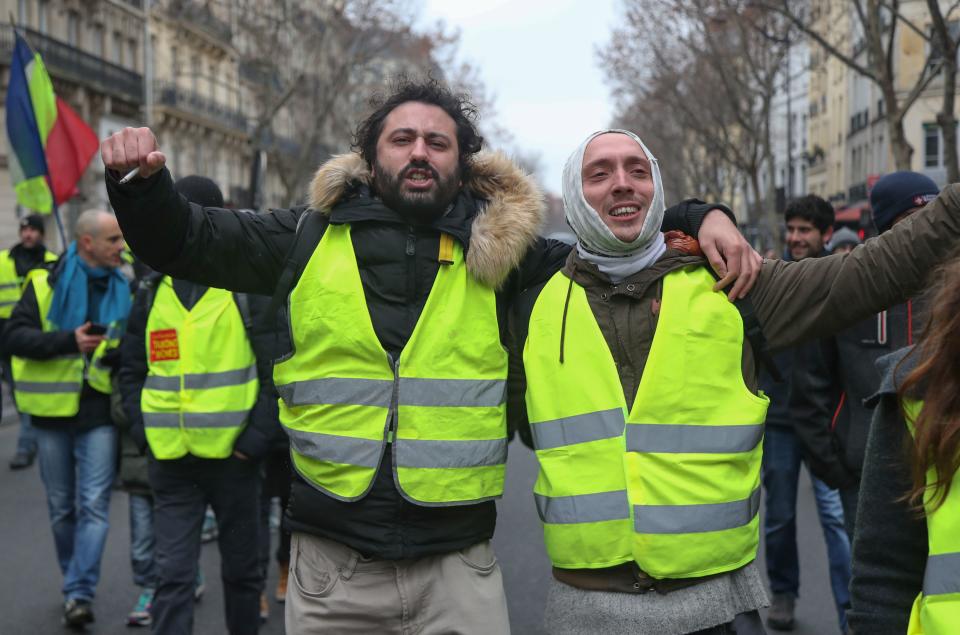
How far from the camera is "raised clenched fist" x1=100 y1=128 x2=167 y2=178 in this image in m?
2.76

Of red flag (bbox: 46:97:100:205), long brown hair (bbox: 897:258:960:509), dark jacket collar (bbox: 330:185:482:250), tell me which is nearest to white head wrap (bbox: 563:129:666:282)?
dark jacket collar (bbox: 330:185:482:250)

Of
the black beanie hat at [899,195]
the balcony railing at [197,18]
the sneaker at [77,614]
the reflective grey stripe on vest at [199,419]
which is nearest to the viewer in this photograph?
the black beanie hat at [899,195]

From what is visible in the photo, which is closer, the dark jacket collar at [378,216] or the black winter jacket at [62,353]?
the dark jacket collar at [378,216]

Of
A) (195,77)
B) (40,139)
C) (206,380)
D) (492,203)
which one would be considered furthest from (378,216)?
(195,77)

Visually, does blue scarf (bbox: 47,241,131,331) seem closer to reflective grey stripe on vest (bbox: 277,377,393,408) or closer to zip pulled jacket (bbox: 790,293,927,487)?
reflective grey stripe on vest (bbox: 277,377,393,408)

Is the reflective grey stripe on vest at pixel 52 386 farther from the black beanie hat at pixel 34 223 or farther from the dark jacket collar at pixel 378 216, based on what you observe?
the black beanie hat at pixel 34 223

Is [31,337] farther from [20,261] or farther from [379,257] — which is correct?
[20,261]

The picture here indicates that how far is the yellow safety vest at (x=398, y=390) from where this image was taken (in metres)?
3.01

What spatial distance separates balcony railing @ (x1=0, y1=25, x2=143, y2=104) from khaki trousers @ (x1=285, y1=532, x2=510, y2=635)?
29152 mm

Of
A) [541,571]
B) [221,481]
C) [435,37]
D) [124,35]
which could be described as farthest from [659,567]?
[124,35]

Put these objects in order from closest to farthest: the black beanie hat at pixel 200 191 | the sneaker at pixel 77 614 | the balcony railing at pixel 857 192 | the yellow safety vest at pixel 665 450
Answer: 1. the yellow safety vest at pixel 665 450
2. the black beanie hat at pixel 200 191
3. the sneaker at pixel 77 614
4. the balcony railing at pixel 857 192

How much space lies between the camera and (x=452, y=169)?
10.7 ft

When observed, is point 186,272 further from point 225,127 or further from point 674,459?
point 225,127

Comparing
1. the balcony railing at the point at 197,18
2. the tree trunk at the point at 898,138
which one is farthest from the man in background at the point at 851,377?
the balcony railing at the point at 197,18
